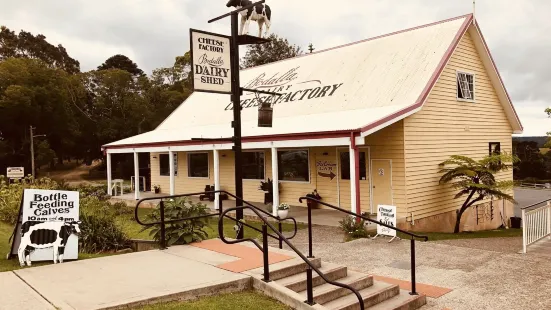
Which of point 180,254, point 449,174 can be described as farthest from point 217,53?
point 449,174

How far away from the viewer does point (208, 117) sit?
22359mm

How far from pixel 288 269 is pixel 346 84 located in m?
11.9

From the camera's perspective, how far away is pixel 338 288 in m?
6.21

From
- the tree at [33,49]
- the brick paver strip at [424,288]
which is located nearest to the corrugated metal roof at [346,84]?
the brick paver strip at [424,288]

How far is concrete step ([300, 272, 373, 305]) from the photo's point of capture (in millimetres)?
5887

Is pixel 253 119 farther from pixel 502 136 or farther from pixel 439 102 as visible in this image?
pixel 502 136

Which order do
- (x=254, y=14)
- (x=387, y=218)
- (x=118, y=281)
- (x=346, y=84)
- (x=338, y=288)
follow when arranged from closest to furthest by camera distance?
(x=118, y=281)
(x=338, y=288)
(x=254, y=14)
(x=387, y=218)
(x=346, y=84)

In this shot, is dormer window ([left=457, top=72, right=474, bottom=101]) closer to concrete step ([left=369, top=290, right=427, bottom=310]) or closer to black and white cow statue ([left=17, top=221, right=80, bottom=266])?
concrete step ([left=369, top=290, right=427, bottom=310])

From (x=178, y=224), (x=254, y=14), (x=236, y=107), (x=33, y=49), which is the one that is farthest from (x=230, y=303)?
(x=33, y=49)

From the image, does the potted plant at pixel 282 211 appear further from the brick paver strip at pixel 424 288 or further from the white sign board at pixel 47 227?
the white sign board at pixel 47 227

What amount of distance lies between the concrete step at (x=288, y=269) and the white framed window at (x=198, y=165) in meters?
15.0

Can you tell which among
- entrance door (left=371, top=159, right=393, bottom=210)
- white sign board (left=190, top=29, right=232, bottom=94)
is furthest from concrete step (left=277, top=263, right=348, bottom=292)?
entrance door (left=371, top=159, right=393, bottom=210)

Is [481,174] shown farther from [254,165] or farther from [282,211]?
[254,165]

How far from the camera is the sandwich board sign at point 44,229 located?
688 cm
